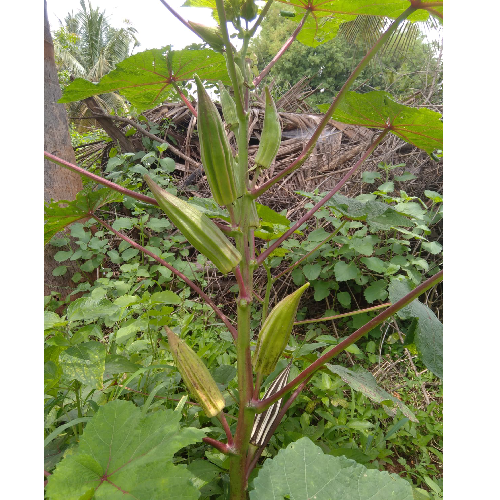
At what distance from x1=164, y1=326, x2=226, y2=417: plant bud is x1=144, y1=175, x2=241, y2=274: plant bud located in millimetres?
240

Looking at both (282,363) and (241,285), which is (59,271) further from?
(241,285)

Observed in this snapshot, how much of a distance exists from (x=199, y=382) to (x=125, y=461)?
260mm

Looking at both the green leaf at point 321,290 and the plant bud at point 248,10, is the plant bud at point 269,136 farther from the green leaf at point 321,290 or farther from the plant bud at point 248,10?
the green leaf at point 321,290

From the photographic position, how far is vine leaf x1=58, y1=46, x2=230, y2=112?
832 millimetres

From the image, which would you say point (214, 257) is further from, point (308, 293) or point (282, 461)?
point (308, 293)

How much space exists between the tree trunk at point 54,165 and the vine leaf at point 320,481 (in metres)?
2.09

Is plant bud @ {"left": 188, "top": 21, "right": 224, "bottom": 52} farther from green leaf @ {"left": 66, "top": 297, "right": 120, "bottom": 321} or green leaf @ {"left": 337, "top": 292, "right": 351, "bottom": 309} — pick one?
→ green leaf @ {"left": 337, "top": 292, "right": 351, "bottom": 309}

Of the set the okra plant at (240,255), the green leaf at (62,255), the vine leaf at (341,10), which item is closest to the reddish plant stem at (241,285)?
the okra plant at (240,255)

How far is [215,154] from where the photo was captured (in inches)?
27.6

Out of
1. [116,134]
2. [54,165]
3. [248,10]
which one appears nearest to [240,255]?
[248,10]

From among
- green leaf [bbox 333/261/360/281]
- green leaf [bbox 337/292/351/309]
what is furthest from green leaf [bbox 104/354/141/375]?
green leaf [bbox 337/292/351/309]

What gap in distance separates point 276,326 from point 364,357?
0.95 metres

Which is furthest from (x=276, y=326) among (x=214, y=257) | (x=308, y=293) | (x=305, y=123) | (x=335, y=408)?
(x=305, y=123)

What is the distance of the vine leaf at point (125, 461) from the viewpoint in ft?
1.54
